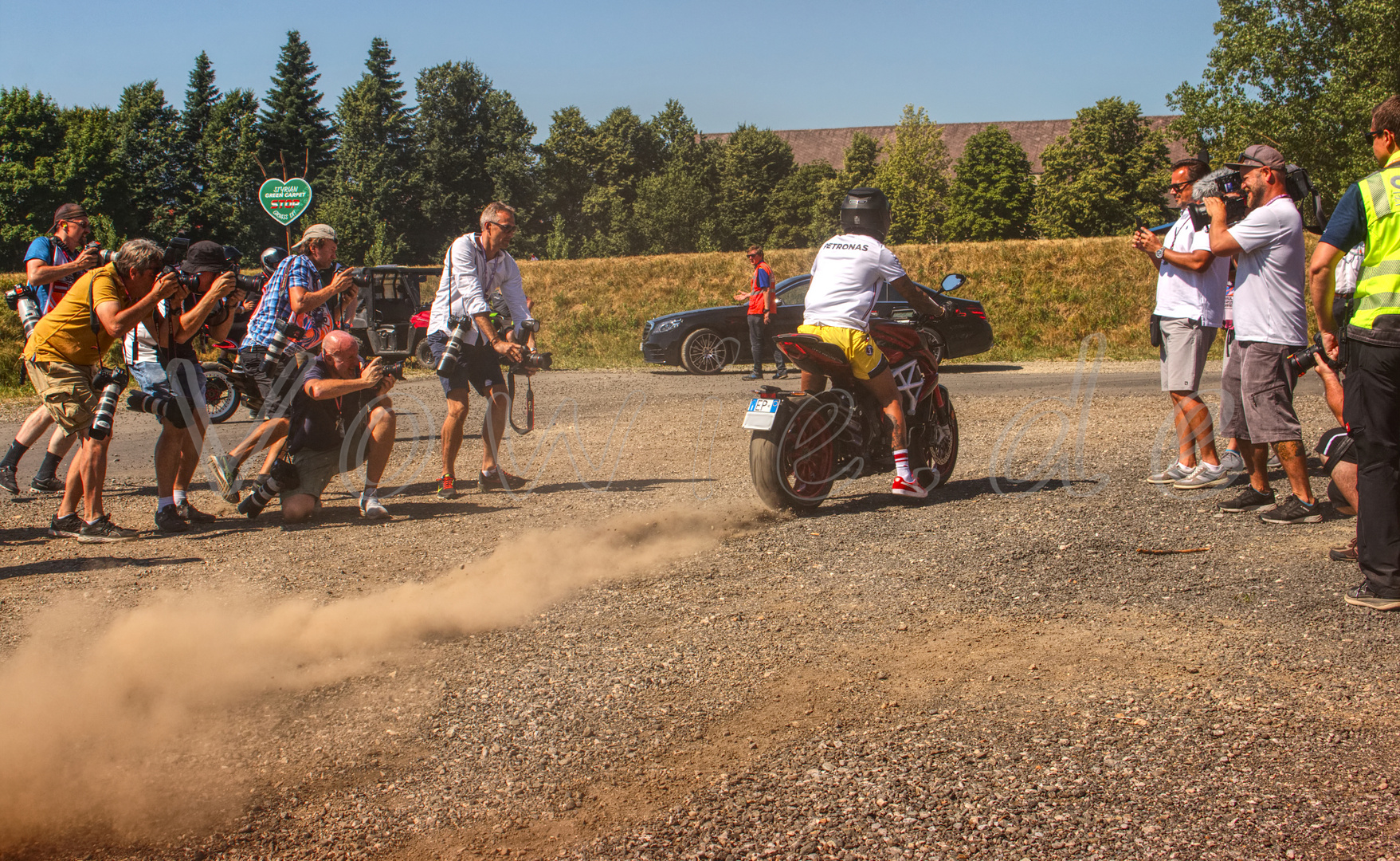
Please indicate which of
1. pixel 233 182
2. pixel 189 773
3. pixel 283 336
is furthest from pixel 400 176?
pixel 189 773

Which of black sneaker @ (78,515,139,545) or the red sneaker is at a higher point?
the red sneaker

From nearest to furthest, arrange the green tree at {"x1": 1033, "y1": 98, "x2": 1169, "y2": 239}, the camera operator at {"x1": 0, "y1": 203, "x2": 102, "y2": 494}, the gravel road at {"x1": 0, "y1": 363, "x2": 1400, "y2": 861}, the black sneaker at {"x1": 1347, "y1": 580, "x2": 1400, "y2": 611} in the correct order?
the gravel road at {"x1": 0, "y1": 363, "x2": 1400, "y2": 861} → the black sneaker at {"x1": 1347, "y1": 580, "x2": 1400, "y2": 611} → the camera operator at {"x1": 0, "y1": 203, "x2": 102, "y2": 494} → the green tree at {"x1": 1033, "y1": 98, "x2": 1169, "y2": 239}

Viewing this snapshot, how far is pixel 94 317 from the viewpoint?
20.7 feet

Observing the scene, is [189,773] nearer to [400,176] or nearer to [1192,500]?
[1192,500]

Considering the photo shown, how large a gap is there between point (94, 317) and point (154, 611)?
2481 mm

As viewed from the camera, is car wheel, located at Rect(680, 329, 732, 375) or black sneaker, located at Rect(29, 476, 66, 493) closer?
black sneaker, located at Rect(29, 476, 66, 493)

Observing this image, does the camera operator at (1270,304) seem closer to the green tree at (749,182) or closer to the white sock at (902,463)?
the white sock at (902,463)

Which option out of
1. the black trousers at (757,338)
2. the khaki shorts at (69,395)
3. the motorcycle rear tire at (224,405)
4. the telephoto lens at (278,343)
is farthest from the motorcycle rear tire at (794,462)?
the black trousers at (757,338)

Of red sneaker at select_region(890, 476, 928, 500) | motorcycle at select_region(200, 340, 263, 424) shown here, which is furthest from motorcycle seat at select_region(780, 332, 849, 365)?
motorcycle at select_region(200, 340, 263, 424)

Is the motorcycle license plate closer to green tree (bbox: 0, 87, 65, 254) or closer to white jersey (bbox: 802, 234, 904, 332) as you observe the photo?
white jersey (bbox: 802, 234, 904, 332)

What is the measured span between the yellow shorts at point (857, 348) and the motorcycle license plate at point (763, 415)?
54 cm

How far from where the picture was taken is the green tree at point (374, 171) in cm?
6225

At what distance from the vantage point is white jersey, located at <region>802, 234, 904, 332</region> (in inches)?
255

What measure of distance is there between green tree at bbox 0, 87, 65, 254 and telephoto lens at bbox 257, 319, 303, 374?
56.9 meters
